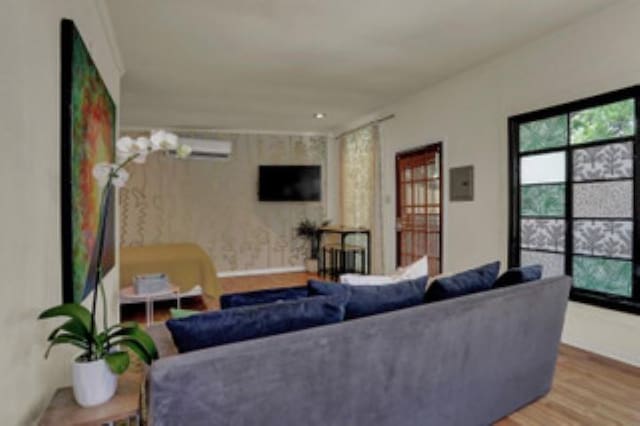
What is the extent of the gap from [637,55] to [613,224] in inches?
47.5

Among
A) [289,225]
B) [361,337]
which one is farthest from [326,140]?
[361,337]

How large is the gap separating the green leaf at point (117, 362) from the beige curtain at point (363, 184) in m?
4.52

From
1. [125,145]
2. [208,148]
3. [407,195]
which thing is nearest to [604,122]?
[407,195]

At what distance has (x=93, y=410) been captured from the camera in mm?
1194

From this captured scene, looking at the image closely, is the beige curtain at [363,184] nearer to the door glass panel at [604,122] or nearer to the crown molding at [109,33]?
the door glass panel at [604,122]

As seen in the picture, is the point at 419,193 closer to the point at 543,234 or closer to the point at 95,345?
the point at 543,234

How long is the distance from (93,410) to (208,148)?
18.1 ft

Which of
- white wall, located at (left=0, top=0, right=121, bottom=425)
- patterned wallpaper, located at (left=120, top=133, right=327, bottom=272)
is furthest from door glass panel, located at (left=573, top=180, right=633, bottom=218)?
patterned wallpaper, located at (left=120, top=133, right=327, bottom=272)

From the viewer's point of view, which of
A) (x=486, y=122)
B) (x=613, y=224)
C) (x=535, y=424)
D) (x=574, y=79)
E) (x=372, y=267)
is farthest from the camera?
(x=372, y=267)

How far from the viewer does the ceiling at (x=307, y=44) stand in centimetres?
268

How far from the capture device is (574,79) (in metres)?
3.00

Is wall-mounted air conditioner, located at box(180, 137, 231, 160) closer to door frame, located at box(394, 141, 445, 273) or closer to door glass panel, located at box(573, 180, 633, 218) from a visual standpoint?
door frame, located at box(394, 141, 445, 273)

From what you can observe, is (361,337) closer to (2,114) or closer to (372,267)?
(2,114)

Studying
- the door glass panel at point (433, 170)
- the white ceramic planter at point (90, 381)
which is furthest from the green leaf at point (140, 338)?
the door glass panel at point (433, 170)
